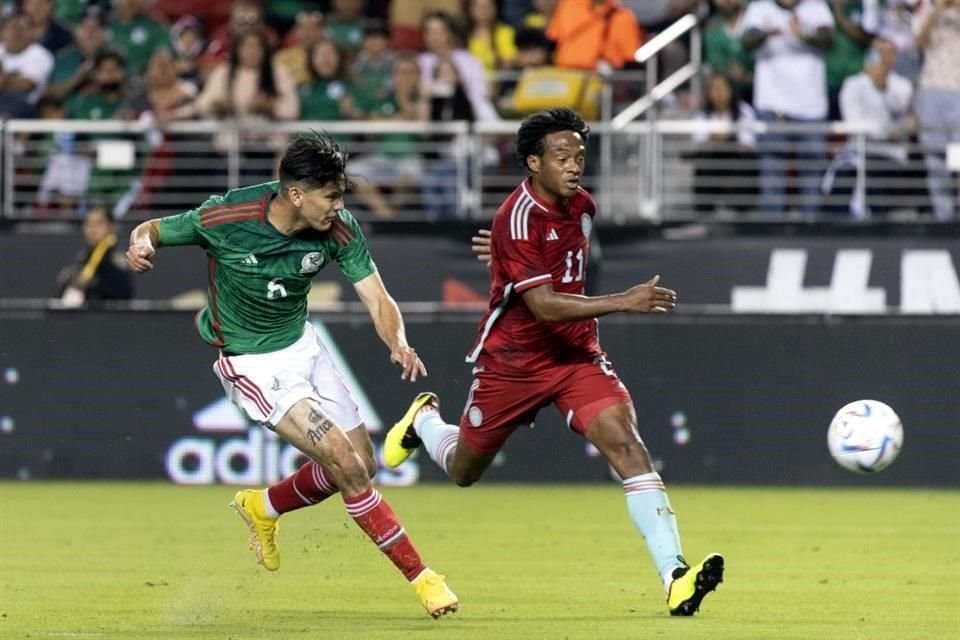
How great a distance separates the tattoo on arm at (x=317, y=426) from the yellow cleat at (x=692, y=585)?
1795 millimetres

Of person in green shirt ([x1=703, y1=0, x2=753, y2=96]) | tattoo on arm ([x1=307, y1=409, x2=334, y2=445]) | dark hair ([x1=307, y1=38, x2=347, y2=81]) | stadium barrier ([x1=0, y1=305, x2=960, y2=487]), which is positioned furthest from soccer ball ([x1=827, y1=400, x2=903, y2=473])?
dark hair ([x1=307, y1=38, x2=347, y2=81])

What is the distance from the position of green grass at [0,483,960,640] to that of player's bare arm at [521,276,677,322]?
1.43 meters

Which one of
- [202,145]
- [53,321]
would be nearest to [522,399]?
[53,321]

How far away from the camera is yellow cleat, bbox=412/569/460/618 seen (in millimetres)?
8609

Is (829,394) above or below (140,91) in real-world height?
below

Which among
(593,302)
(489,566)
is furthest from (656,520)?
(489,566)

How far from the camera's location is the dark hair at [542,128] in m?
9.56

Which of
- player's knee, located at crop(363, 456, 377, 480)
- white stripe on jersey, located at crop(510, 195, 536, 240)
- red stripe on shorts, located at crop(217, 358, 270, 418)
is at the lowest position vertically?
player's knee, located at crop(363, 456, 377, 480)

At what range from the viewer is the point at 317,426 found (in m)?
9.12

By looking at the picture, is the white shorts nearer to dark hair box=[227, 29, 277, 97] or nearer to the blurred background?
the blurred background

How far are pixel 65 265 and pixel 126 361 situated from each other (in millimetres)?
2436

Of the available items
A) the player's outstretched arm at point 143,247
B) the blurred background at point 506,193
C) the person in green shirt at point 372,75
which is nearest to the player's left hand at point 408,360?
the player's outstretched arm at point 143,247

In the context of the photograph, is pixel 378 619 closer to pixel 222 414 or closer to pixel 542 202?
pixel 542 202

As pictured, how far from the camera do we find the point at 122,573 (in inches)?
421
